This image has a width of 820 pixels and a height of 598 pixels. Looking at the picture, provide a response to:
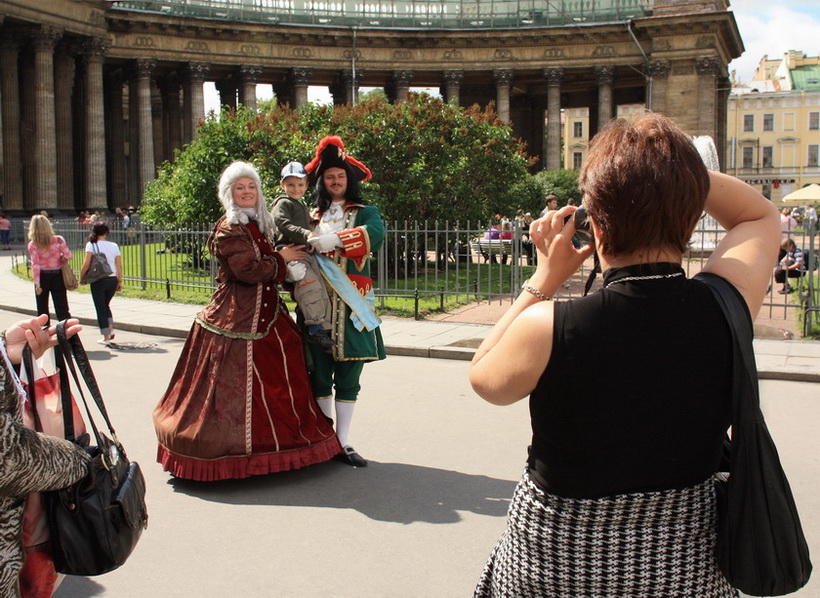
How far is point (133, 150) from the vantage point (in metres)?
49.6

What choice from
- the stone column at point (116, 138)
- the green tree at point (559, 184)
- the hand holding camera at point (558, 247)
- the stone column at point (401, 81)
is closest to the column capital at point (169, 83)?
the stone column at point (116, 138)

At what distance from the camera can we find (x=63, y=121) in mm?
43156

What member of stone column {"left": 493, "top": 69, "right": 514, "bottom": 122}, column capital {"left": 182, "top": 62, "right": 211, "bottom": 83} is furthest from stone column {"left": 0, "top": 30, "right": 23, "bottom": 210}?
stone column {"left": 493, "top": 69, "right": 514, "bottom": 122}

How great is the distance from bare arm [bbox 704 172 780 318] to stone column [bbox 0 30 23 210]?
144 feet

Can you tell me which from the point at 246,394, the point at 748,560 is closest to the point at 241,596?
the point at 246,394

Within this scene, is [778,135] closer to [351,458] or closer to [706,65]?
[706,65]

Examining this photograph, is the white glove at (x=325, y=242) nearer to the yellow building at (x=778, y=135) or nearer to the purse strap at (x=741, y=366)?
the purse strap at (x=741, y=366)

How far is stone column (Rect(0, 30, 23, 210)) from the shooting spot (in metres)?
40.8

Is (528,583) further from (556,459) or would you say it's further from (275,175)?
(275,175)

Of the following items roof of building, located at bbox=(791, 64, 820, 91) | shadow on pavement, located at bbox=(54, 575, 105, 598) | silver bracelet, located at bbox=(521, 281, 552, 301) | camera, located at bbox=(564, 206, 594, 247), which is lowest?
shadow on pavement, located at bbox=(54, 575, 105, 598)

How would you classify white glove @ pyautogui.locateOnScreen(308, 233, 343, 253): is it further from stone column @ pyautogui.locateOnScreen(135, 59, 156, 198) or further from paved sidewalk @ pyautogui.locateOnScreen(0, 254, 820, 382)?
stone column @ pyautogui.locateOnScreen(135, 59, 156, 198)

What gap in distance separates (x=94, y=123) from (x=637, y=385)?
150 ft

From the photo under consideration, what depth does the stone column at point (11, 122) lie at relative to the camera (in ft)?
134

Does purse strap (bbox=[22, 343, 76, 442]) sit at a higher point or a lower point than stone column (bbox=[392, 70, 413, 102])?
lower
